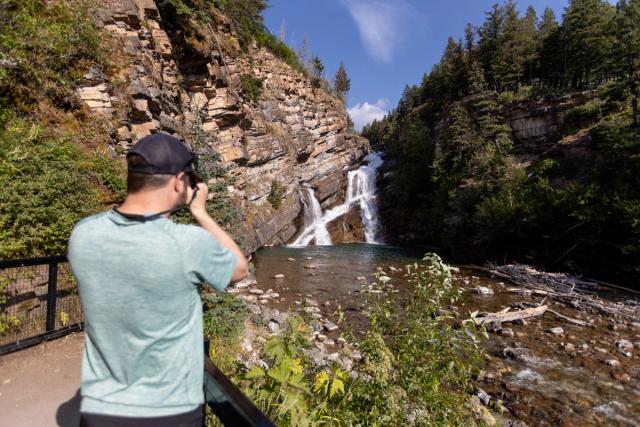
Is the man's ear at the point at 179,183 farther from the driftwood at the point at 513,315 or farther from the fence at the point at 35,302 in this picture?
the driftwood at the point at 513,315

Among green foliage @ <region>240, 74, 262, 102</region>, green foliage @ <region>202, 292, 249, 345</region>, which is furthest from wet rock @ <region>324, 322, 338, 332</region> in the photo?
green foliage @ <region>240, 74, 262, 102</region>

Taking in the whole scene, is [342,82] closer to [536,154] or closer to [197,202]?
[536,154]

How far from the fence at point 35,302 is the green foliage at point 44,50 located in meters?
4.77

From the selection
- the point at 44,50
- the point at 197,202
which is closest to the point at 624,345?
the point at 197,202

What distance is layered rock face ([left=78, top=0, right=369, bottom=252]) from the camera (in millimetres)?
11234

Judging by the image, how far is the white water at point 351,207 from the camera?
103 ft

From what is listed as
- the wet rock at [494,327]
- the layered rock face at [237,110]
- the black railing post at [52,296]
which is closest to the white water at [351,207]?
the layered rock face at [237,110]

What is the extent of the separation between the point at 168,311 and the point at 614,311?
1663 centimetres

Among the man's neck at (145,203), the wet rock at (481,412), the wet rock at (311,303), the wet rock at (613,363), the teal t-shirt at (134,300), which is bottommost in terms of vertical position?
the wet rock at (311,303)

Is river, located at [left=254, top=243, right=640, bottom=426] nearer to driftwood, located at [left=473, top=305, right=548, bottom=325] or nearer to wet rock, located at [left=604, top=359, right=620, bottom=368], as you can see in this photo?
wet rock, located at [left=604, top=359, right=620, bottom=368]

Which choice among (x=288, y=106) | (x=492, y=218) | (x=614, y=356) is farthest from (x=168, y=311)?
(x=288, y=106)

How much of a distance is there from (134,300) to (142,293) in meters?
0.04

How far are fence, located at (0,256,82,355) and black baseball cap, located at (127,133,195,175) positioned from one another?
180 inches

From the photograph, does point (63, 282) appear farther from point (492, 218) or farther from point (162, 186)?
point (492, 218)
